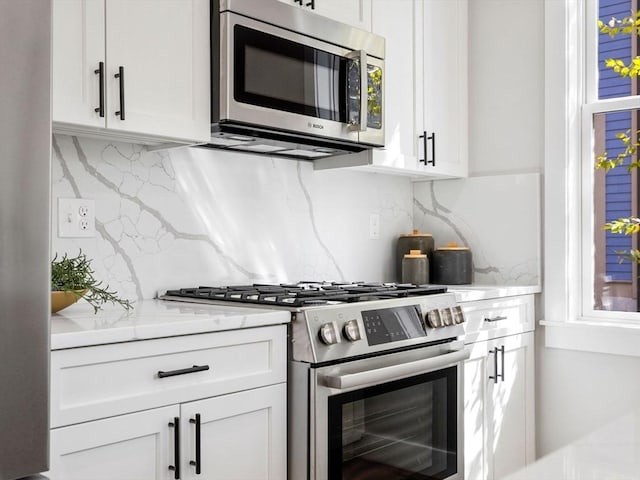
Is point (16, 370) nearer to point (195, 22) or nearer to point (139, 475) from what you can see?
point (139, 475)

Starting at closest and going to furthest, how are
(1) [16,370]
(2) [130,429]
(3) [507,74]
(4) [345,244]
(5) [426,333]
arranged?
(1) [16,370] < (2) [130,429] < (5) [426,333] < (4) [345,244] < (3) [507,74]

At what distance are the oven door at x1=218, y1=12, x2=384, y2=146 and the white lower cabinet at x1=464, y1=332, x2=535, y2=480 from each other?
979 millimetres

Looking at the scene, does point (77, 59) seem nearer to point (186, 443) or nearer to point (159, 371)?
point (159, 371)

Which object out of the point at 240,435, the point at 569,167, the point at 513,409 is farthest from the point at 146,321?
the point at 569,167

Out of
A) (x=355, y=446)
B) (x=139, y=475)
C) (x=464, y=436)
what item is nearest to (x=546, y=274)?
(x=464, y=436)

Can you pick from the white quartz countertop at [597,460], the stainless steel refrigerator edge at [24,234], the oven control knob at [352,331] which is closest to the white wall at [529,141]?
the oven control knob at [352,331]

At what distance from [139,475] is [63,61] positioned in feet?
3.41

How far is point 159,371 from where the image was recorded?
157 centimetres

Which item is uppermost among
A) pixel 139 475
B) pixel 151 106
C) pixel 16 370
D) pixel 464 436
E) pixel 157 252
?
pixel 151 106

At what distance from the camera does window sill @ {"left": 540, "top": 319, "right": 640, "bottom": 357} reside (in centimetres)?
278

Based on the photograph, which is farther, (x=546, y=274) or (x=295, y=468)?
(x=546, y=274)

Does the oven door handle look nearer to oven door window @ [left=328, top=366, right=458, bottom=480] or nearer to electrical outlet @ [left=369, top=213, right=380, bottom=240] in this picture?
oven door window @ [left=328, top=366, right=458, bottom=480]

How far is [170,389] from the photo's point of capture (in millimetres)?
1594

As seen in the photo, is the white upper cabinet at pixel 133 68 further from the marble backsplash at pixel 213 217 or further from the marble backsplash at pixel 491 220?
the marble backsplash at pixel 491 220
